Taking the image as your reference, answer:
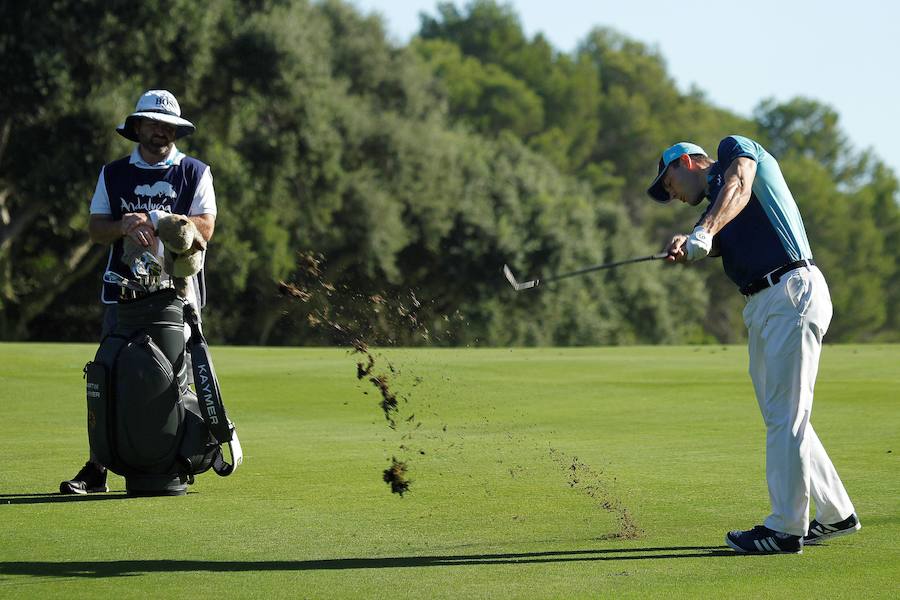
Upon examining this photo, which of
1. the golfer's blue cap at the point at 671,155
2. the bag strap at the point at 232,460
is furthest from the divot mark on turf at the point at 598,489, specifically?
the bag strap at the point at 232,460

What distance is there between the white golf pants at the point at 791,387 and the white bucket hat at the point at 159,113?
11.9ft

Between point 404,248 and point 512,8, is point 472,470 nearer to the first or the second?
point 404,248

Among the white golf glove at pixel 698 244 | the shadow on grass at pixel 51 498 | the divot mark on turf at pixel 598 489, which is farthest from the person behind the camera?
the shadow on grass at pixel 51 498

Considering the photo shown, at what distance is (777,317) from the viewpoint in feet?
22.5

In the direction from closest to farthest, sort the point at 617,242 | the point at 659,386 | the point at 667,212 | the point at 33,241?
the point at 659,386, the point at 33,241, the point at 617,242, the point at 667,212

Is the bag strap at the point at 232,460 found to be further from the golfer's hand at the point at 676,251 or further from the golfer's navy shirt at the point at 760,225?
the golfer's navy shirt at the point at 760,225

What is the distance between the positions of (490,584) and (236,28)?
36.2m

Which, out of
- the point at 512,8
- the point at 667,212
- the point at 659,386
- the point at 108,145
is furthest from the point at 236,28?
the point at 512,8

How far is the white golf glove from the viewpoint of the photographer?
21.4 feet

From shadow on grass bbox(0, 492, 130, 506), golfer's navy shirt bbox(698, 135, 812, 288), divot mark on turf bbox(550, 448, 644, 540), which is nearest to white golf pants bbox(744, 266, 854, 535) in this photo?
golfer's navy shirt bbox(698, 135, 812, 288)

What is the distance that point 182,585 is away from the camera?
5863mm

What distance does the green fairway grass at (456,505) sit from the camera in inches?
237

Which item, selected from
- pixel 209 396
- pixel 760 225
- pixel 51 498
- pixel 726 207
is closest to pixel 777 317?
pixel 760 225

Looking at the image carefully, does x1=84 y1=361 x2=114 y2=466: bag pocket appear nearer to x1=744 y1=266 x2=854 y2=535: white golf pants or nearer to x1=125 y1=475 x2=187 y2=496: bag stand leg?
A: x1=125 y1=475 x2=187 y2=496: bag stand leg
